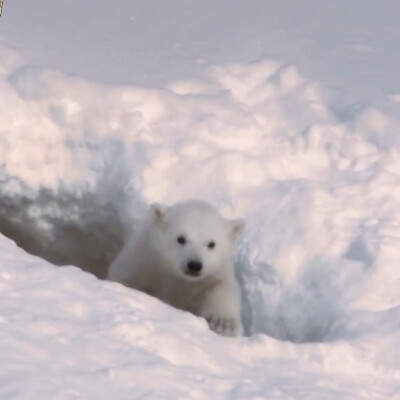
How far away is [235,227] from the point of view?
5262 mm

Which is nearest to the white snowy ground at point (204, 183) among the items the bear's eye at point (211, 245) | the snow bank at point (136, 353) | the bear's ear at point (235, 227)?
the snow bank at point (136, 353)

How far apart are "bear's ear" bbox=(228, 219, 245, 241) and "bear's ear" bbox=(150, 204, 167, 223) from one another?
0.34 metres

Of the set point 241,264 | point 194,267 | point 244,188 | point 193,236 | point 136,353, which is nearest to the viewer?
point 136,353

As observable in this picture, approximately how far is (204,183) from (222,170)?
4.8 inches

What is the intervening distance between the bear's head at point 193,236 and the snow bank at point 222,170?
197 mm

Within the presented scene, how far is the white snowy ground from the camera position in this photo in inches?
143

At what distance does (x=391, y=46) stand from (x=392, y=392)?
3892mm

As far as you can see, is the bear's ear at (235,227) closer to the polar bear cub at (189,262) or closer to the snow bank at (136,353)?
the polar bear cub at (189,262)

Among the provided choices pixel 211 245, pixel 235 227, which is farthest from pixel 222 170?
pixel 211 245

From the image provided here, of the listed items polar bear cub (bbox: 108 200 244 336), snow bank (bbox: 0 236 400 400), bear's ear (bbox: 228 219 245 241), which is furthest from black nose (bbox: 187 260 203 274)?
snow bank (bbox: 0 236 400 400)

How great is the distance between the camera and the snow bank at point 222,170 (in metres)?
5.18

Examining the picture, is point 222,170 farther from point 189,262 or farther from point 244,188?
point 189,262

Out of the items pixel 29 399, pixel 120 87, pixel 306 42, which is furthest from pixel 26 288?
pixel 306 42

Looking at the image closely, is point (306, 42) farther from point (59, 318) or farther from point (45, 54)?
point (59, 318)
